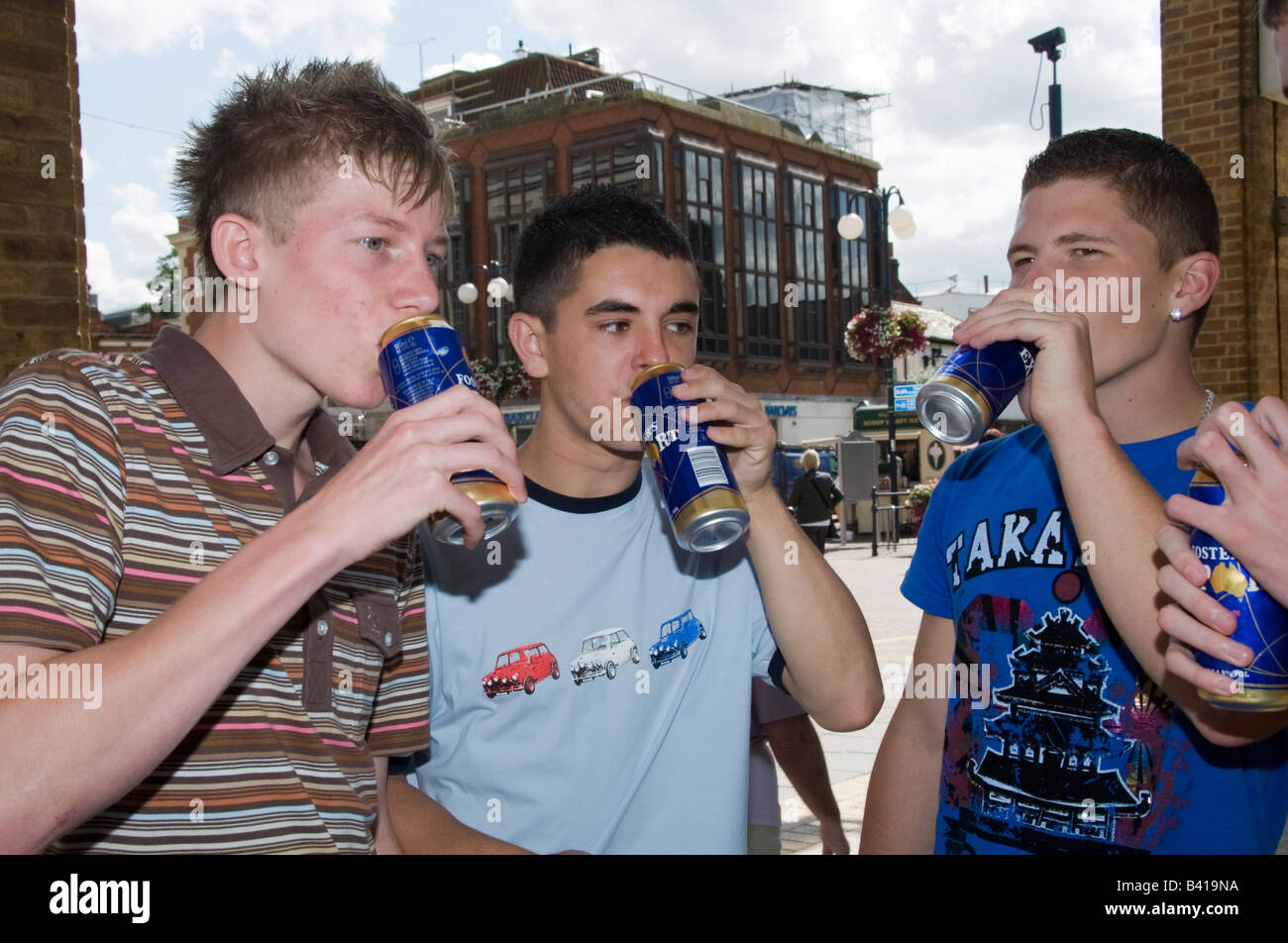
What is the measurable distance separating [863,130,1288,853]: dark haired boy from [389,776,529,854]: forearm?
73cm

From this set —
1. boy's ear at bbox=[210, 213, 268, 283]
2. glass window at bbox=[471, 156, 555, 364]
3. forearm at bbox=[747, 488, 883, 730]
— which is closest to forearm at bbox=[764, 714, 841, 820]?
forearm at bbox=[747, 488, 883, 730]

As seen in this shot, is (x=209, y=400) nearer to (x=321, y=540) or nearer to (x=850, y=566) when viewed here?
(x=321, y=540)

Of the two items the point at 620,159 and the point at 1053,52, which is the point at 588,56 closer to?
the point at 620,159

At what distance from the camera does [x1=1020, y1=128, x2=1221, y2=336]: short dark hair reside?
1.75 metres

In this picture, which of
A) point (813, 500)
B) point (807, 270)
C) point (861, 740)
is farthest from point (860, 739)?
point (807, 270)

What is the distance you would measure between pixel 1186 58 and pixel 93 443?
654 centimetres

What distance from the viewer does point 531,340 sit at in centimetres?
226

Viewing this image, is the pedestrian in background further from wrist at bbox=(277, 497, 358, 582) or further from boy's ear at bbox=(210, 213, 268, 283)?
wrist at bbox=(277, 497, 358, 582)

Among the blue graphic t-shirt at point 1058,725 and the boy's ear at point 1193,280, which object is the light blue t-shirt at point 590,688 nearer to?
the blue graphic t-shirt at point 1058,725

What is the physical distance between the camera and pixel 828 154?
35281mm

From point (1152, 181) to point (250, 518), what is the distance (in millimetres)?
1506

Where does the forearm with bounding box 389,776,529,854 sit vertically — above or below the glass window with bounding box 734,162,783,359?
below

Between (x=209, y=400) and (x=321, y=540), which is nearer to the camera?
(x=321, y=540)
